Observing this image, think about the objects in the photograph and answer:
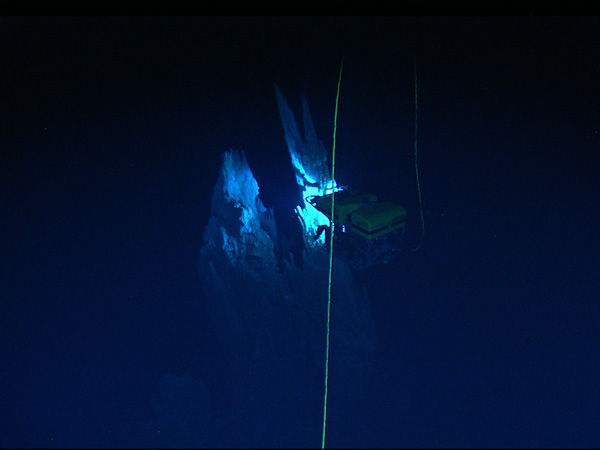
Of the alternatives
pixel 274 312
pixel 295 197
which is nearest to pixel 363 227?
pixel 295 197

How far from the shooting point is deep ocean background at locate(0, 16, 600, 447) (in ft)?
4.52

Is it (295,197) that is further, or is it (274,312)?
(274,312)

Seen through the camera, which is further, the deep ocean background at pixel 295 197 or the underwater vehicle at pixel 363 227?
the underwater vehicle at pixel 363 227

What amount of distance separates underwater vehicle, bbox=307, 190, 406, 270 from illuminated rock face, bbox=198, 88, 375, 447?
0.04 metres

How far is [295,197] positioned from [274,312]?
0.44m

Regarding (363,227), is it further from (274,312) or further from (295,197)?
(274,312)

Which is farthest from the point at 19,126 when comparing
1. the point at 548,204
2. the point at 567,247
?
the point at 567,247

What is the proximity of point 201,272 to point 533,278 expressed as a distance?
1.20 metres

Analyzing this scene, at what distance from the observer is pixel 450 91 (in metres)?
1.43

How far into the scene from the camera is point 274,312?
5.49 feet

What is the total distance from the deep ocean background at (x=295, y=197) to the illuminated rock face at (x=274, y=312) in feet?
0.17

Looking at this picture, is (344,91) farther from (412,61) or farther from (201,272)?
(201,272)

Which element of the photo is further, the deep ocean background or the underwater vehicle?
the underwater vehicle

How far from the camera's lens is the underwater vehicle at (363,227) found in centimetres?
154
